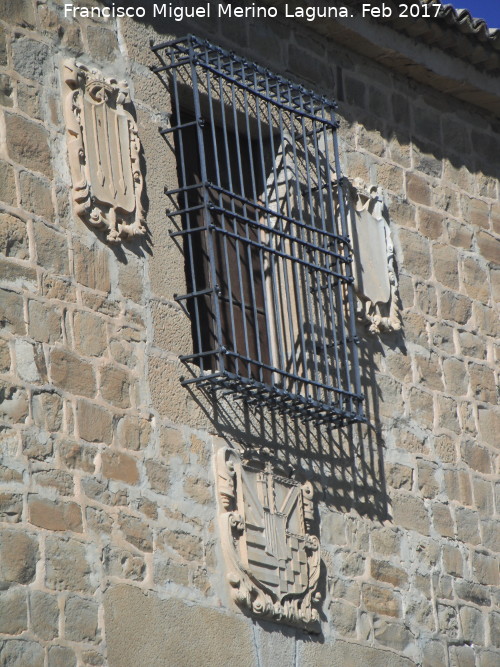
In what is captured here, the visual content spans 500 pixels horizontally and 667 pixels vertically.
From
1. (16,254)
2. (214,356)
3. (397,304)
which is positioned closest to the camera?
(16,254)

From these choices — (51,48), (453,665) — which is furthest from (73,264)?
(453,665)

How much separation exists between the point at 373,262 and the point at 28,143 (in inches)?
88.5

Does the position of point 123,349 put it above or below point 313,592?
above

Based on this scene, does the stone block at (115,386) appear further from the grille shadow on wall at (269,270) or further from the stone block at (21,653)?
the stone block at (21,653)

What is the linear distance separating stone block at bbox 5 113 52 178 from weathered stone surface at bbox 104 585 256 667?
1.69 metres

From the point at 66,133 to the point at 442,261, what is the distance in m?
Answer: 2.65

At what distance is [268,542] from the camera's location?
22.2ft

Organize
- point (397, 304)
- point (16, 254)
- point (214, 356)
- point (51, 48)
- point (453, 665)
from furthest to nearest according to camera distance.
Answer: point (397, 304) < point (453, 665) < point (214, 356) < point (51, 48) < point (16, 254)

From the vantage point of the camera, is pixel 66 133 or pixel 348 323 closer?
pixel 66 133

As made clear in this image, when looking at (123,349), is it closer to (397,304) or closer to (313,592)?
(313,592)

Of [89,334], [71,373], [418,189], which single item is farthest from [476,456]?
[71,373]

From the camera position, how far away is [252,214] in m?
7.66

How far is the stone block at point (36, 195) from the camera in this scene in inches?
246

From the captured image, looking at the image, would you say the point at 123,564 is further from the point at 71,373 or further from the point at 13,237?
the point at 13,237
